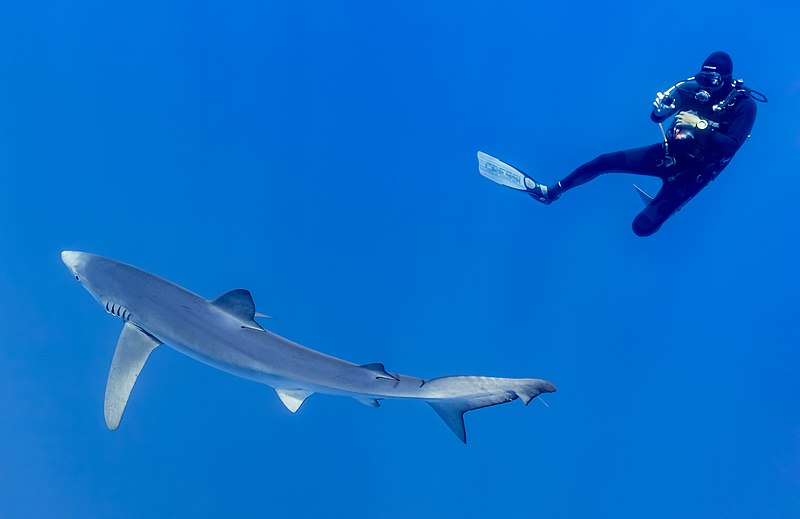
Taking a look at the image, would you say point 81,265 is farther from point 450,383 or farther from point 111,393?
point 450,383

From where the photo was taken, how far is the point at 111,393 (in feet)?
16.6

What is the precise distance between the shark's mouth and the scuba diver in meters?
5.49

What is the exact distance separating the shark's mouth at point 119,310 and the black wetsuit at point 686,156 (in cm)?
550

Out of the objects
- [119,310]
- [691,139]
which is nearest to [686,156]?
[691,139]

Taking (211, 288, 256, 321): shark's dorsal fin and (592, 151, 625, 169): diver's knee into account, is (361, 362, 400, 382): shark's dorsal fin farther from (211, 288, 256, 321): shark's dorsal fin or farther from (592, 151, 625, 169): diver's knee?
(592, 151, 625, 169): diver's knee

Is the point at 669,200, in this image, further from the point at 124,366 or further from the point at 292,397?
the point at 124,366

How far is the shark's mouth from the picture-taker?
486cm

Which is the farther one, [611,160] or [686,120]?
[611,160]

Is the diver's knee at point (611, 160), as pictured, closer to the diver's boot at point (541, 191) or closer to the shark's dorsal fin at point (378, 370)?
the diver's boot at point (541, 191)

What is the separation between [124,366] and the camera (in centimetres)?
502

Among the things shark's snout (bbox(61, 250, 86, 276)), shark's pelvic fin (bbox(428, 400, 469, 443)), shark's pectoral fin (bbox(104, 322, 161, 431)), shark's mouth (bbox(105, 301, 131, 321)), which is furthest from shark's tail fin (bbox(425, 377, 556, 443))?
shark's snout (bbox(61, 250, 86, 276))

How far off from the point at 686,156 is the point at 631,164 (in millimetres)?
642

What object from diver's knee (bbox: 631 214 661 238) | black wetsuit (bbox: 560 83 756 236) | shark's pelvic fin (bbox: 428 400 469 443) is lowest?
shark's pelvic fin (bbox: 428 400 469 443)

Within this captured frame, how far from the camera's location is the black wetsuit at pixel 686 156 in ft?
20.3
